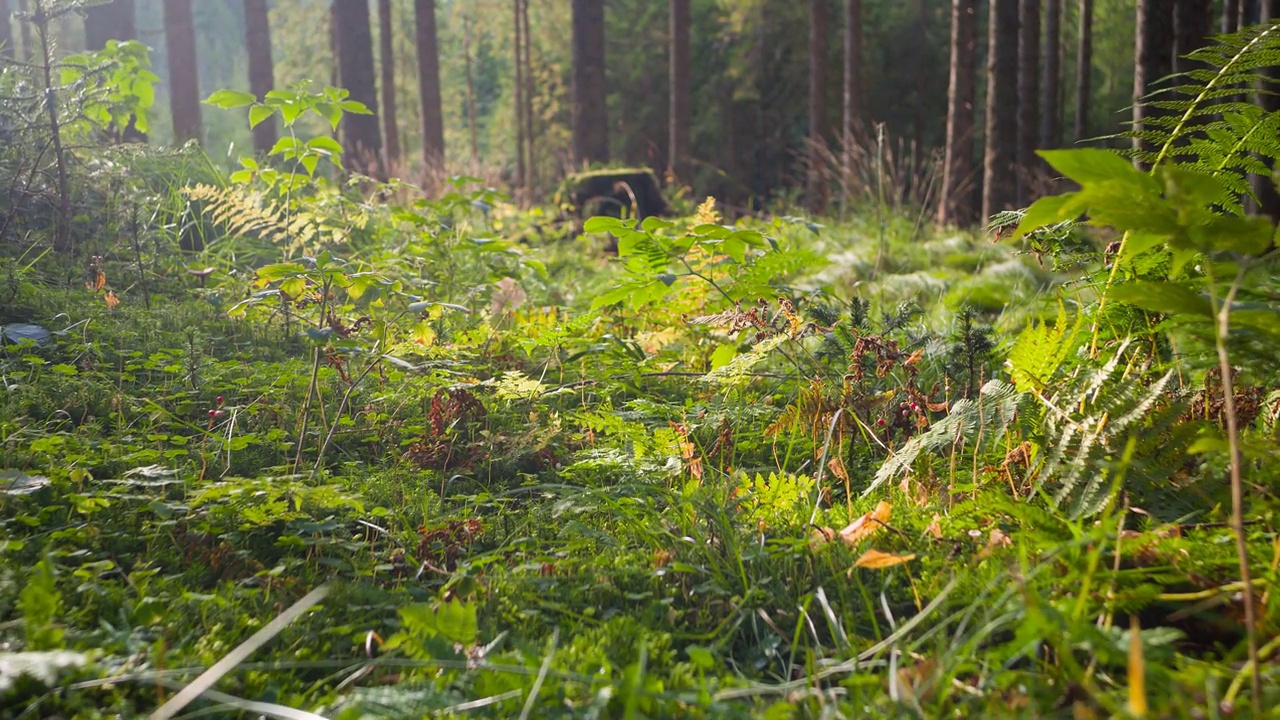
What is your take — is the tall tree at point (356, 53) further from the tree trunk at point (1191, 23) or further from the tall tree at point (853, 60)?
the tree trunk at point (1191, 23)

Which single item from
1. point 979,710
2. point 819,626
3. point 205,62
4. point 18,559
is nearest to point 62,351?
point 18,559

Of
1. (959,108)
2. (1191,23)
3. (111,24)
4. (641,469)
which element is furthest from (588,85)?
(641,469)

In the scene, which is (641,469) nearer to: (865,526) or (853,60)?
(865,526)

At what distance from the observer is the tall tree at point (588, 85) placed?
509 inches

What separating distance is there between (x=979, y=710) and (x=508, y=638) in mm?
960

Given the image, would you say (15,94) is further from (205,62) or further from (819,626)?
(205,62)

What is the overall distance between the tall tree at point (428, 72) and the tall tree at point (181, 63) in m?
3.69

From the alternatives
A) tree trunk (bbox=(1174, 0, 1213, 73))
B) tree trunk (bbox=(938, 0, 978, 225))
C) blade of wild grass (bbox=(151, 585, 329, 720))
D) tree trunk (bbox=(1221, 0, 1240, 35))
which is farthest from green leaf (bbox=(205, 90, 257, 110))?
tree trunk (bbox=(938, 0, 978, 225))

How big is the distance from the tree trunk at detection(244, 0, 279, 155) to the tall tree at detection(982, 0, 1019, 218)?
→ 33.9 ft

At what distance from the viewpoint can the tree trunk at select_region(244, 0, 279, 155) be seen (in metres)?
13.7

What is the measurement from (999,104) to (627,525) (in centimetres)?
1052

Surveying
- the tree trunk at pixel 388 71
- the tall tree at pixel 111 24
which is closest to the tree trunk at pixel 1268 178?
the tall tree at pixel 111 24

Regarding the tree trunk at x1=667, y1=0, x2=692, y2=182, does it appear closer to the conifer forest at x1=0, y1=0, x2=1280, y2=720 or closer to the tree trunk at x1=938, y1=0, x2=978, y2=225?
the tree trunk at x1=938, y1=0, x2=978, y2=225

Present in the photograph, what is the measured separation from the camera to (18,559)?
1.97m
